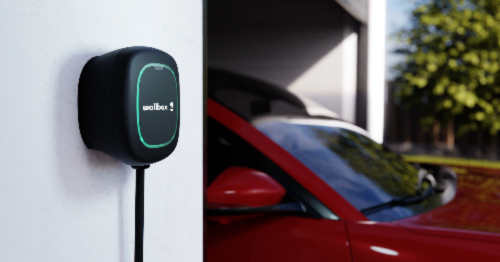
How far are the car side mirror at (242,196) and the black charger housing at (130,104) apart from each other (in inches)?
26.9

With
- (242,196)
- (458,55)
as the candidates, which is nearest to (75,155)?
(242,196)

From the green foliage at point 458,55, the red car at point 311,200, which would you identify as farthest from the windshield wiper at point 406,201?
the green foliage at point 458,55

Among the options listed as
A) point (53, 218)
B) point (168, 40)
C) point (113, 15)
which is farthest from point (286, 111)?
point (53, 218)

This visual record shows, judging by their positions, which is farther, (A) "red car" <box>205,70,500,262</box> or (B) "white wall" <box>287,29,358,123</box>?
(B) "white wall" <box>287,29,358,123</box>

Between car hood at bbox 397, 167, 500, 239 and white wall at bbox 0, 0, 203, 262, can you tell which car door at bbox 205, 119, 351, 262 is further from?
white wall at bbox 0, 0, 203, 262

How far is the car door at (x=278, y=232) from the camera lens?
1.31 meters

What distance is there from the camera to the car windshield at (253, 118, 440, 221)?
1.51 metres

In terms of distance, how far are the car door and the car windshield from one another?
106mm

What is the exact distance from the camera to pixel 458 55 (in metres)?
9.56

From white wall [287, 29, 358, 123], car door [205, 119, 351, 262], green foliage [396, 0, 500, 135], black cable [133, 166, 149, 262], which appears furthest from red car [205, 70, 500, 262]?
green foliage [396, 0, 500, 135]

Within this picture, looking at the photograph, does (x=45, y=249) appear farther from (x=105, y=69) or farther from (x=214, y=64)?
(x=214, y=64)

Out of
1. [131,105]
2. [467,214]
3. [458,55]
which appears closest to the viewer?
[131,105]

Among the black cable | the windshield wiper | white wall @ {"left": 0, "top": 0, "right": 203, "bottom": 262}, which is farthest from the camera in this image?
the windshield wiper

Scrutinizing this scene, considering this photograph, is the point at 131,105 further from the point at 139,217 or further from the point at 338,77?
the point at 338,77
